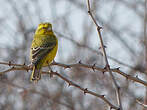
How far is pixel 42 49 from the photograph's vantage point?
257 inches

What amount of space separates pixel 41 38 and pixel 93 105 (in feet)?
10.4

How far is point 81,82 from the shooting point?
991 cm

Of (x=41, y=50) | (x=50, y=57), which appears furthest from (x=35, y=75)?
(x=41, y=50)

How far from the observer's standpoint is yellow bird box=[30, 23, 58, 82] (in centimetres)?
577

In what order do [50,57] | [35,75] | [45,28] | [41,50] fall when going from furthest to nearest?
[45,28] < [41,50] < [50,57] < [35,75]

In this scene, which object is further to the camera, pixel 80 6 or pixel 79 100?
pixel 80 6

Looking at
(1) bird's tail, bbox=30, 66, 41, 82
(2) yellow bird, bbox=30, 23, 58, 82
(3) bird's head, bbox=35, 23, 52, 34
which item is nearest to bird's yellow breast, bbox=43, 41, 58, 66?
(2) yellow bird, bbox=30, 23, 58, 82

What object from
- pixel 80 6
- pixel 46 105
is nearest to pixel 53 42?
pixel 46 105

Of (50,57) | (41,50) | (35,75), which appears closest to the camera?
(35,75)

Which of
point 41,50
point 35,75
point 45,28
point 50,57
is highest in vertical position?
point 45,28

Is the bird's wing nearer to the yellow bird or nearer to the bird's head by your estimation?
the yellow bird

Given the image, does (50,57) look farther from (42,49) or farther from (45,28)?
(45,28)

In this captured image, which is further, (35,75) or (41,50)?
(41,50)

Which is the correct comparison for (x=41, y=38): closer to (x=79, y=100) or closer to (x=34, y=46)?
(x=34, y=46)
